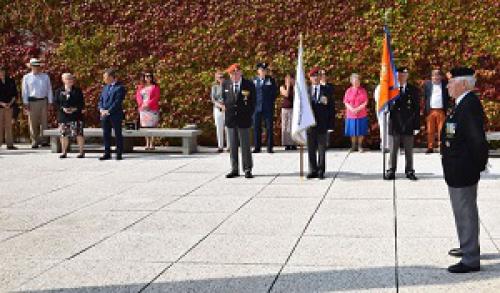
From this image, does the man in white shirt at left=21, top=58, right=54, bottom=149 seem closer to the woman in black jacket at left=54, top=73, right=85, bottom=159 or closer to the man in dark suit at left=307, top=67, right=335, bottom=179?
the woman in black jacket at left=54, top=73, right=85, bottom=159

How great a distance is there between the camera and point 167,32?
18391 millimetres

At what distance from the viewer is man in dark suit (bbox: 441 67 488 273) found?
5.60m

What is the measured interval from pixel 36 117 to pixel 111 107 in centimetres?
410

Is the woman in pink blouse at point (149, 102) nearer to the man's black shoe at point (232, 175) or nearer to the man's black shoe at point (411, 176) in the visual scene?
the man's black shoe at point (232, 175)

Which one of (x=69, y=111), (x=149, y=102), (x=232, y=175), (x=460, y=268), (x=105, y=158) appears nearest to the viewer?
(x=460, y=268)

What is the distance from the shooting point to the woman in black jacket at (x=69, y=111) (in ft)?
49.1

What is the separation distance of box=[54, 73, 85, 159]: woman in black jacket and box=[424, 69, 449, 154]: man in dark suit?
294 inches

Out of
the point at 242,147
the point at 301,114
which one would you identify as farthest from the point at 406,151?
the point at 242,147

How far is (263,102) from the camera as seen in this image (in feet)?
54.2

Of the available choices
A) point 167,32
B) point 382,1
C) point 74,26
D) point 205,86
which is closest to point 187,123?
point 205,86

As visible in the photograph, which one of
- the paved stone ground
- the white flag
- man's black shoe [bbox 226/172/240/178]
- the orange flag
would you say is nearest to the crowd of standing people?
man's black shoe [bbox 226/172/240/178]

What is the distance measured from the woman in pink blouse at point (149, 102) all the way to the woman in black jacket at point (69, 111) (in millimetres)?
1973

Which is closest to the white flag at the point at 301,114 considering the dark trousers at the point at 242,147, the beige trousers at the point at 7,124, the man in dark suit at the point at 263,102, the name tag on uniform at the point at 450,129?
the dark trousers at the point at 242,147

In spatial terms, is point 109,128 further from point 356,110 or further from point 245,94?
point 356,110
